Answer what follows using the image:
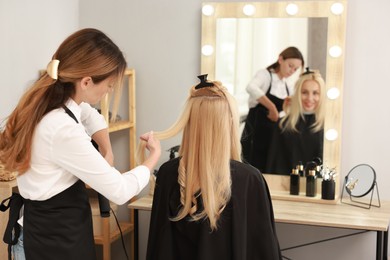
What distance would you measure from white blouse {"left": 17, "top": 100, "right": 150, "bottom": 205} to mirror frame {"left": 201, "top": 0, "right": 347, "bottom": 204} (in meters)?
1.34

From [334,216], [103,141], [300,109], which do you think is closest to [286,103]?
[300,109]

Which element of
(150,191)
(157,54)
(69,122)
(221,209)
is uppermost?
(157,54)

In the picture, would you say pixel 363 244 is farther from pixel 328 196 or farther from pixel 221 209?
pixel 221 209

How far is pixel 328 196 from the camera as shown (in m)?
2.73

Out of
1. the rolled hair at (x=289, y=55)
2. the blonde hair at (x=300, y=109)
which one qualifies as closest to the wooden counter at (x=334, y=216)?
the blonde hair at (x=300, y=109)

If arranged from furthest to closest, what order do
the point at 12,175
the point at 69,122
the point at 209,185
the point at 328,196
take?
the point at 328,196 → the point at 12,175 → the point at 209,185 → the point at 69,122

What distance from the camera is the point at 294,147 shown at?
2828 millimetres

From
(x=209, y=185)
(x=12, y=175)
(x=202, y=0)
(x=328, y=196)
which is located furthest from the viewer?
(x=202, y=0)

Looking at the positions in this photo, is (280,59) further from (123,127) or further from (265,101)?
(123,127)

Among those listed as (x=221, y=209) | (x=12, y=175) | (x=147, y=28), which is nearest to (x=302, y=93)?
(x=147, y=28)

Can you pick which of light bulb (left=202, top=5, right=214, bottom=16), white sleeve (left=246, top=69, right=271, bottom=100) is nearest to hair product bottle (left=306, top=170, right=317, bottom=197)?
white sleeve (left=246, top=69, right=271, bottom=100)

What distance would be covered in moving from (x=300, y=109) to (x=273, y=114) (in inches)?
5.3

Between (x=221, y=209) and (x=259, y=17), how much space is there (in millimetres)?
1242

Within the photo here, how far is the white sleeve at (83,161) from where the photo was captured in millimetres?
1574
